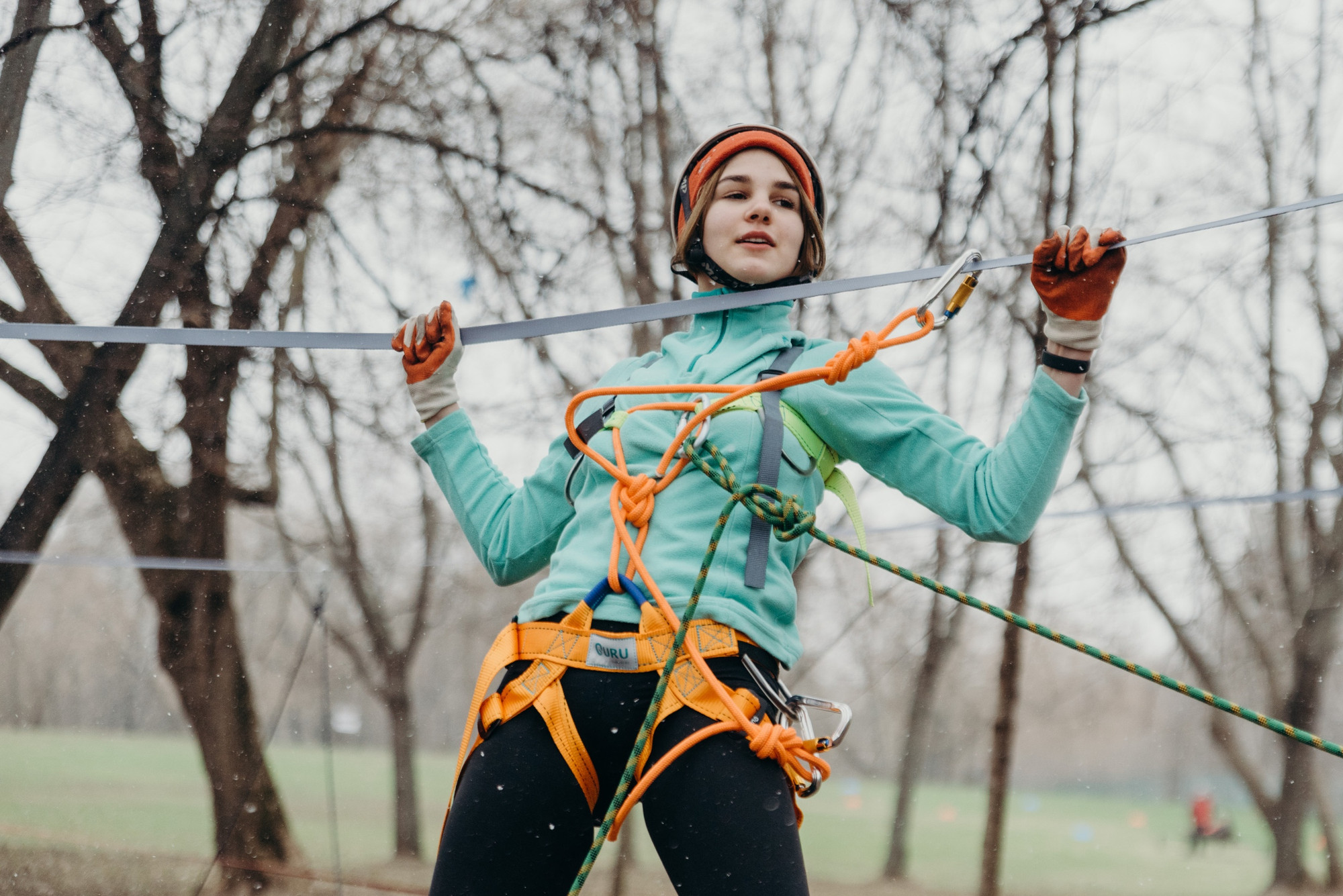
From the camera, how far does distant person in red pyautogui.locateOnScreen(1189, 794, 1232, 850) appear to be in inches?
94.4

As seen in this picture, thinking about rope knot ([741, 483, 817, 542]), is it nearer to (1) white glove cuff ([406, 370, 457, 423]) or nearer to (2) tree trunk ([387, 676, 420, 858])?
(1) white glove cuff ([406, 370, 457, 423])

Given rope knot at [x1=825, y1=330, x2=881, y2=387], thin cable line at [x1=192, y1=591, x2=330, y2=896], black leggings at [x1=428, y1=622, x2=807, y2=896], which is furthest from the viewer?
thin cable line at [x1=192, y1=591, x2=330, y2=896]

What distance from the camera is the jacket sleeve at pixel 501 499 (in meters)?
1.16

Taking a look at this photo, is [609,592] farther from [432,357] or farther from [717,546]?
[432,357]

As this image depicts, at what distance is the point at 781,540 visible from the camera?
933mm

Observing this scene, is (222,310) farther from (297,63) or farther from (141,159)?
(297,63)

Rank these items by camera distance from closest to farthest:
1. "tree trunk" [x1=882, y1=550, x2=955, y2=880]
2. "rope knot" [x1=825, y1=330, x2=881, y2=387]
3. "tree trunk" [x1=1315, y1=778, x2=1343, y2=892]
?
"rope knot" [x1=825, y1=330, x2=881, y2=387]
"tree trunk" [x1=1315, y1=778, x2=1343, y2=892]
"tree trunk" [x1=882, y1=550, x2=955, y2=880]

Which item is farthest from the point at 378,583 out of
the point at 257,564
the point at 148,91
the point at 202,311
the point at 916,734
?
the point at 916,734

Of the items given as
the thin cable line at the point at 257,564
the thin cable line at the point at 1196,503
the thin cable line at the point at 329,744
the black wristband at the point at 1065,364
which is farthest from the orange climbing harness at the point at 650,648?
the thin cable line at the point at 329,744

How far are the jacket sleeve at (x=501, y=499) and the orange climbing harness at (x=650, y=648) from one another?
0.16m

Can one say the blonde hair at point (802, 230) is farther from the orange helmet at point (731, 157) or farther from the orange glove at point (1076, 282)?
the orange glove at point (1076, 282)

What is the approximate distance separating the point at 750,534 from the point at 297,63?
2.16 meters

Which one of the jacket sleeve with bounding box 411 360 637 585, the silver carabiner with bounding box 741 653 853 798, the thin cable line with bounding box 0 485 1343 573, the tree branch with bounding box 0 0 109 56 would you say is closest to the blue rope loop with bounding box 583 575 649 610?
the silver carabiner with bounding box 741 653 853 798

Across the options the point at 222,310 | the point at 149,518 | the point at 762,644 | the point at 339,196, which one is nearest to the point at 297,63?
the point at 339,196
